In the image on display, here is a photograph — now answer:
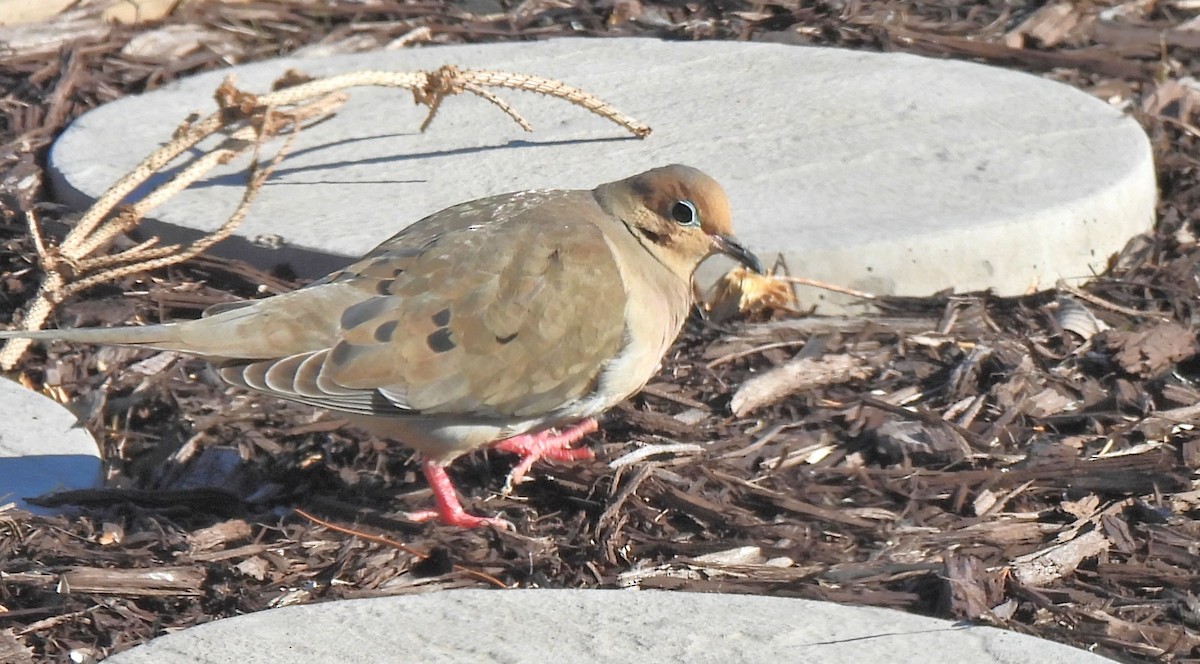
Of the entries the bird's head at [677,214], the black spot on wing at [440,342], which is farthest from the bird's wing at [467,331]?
the bird's head at [677,214]

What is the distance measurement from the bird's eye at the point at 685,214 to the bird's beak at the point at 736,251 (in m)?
0.07

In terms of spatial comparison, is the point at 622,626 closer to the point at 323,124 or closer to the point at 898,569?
the point at 898,569

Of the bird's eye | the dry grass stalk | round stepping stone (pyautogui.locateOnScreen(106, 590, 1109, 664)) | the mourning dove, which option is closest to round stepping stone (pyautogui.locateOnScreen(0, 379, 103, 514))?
the dry grass stalk

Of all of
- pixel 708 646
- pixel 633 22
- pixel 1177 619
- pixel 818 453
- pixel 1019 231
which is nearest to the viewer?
pixel 708 646

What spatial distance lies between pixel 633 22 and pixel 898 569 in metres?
4.06

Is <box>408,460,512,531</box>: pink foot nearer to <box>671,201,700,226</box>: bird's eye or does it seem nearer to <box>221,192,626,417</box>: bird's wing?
<box>221,192,626,417</box>: bird's wing

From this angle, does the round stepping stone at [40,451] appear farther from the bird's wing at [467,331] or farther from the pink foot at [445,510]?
the pink foot at [445,510]

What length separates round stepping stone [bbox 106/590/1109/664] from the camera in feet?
9.95

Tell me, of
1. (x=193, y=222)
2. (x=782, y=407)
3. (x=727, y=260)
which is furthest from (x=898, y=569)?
(x=193, y=222)

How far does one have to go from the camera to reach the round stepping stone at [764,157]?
15.5 ft

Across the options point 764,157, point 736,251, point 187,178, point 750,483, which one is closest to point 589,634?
point 750,483

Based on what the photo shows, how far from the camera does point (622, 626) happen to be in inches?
124

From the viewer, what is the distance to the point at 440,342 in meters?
3.76

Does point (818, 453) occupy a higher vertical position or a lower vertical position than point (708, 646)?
lower
